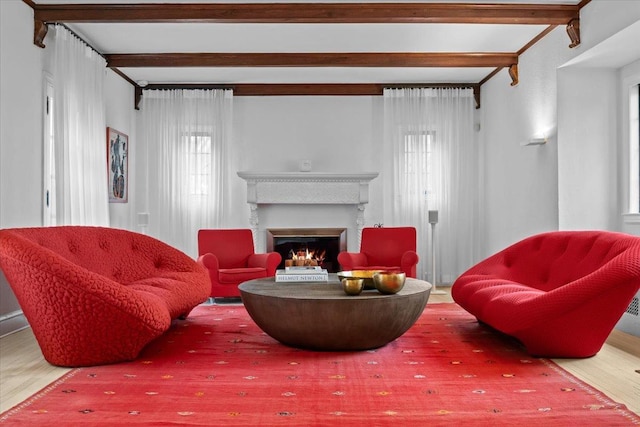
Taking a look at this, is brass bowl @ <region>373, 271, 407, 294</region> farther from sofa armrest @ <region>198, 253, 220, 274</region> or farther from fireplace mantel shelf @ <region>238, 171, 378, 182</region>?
fireplace mantel shelf @ <region>238, 171, 378, 182</region>

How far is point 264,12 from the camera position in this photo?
188 inches

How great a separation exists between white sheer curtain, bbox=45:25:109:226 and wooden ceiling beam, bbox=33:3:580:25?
Answer: 18.1 inches

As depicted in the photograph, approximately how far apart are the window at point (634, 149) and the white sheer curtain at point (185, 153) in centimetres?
476

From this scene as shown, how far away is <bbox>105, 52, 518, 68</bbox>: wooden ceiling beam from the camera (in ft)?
20.6

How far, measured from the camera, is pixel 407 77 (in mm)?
7363

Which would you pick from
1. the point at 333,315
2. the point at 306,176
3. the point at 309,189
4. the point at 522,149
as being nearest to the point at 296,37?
the point at 306,176

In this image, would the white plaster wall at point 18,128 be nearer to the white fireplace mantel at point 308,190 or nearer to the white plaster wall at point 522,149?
the white fireplace mantel at point 308,190

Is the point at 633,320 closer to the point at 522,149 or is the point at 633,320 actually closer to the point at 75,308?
the point at 522,149

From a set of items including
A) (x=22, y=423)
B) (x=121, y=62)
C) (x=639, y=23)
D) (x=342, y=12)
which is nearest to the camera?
(x=22, y=423)

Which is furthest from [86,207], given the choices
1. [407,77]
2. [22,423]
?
[407,77]

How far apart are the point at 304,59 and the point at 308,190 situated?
1.85 meters

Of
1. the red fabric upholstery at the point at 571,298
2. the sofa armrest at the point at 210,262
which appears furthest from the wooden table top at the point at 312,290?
the sofa armrest at the point at 210,262

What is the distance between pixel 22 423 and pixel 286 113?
233 inches

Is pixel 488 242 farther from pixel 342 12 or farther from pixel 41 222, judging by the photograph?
pixel 41 222
